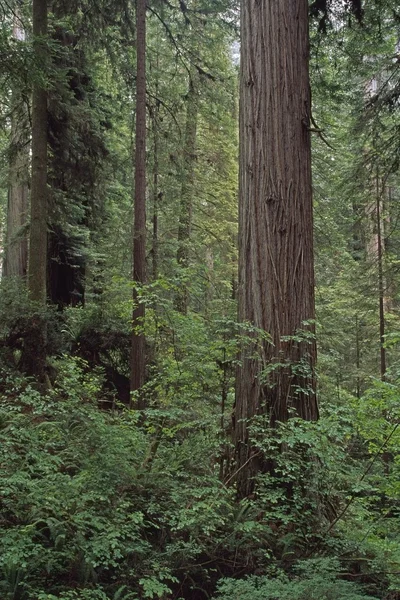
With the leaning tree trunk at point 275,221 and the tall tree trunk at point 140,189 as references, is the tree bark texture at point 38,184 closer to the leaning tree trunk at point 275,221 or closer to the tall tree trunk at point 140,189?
the tall tree trunk at point 140,189

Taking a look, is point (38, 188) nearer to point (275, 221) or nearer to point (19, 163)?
point (19, 163)

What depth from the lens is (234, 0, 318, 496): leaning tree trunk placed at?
4637 millimetres

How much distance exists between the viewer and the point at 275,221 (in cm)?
501

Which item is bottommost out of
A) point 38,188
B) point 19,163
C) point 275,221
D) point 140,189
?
point 275,221

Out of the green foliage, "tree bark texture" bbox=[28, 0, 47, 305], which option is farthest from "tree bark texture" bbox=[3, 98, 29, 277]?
the green foliage

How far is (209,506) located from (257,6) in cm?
485

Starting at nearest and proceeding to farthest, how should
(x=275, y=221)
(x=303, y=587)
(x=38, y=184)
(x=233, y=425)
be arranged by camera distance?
(x=303, y=587) → (x=233, y=425) → (x=275, y=221) → (x=38, y=184)

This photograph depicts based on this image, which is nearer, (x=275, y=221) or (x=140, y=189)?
(x=275, y=221)

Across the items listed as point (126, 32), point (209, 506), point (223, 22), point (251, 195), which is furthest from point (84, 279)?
point (209, 506)

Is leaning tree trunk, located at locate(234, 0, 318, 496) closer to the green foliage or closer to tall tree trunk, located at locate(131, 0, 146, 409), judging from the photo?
the green foliage

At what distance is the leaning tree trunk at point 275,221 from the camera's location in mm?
4637

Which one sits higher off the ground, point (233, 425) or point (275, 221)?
point (275, 221)

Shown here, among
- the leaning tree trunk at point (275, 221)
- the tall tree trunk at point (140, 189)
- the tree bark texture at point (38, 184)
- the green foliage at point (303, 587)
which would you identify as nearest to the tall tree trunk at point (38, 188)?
the tree bark texture at point (38, 184)

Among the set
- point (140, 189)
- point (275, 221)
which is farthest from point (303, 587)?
point (140, 189)
